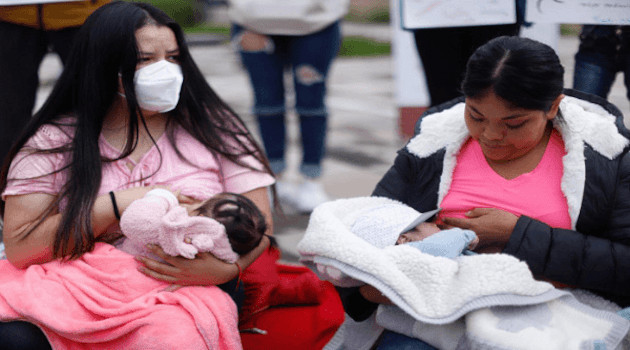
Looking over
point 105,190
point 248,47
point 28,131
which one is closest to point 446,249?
point 105,190

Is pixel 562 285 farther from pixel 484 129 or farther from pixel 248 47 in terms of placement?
pixel 248 47

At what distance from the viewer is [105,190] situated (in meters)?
2.25

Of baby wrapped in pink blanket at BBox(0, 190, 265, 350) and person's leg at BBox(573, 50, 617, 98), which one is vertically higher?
person's leg at BBox(573, 50, 617, 98)

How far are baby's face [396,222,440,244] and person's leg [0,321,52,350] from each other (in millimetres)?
994

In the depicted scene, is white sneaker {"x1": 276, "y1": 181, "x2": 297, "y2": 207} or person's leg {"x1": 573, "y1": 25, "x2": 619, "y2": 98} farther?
white sneaker {"x1": 276, "y1": 181, "x2": 297, "y2": 207}

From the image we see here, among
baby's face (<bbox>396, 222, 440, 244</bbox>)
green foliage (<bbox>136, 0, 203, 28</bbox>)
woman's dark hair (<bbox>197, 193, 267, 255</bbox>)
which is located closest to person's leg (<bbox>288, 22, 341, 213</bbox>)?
woman's dark hair (<bbox>197, 193, 267, 255</bbox>)

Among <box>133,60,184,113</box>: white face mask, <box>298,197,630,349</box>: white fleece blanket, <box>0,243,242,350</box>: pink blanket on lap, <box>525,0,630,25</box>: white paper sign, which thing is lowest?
<box>0,243,242,350</box>: pink blanket on lap

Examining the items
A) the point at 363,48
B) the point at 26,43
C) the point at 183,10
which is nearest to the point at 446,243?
the point at 26,43

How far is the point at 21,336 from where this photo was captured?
79.9 inches

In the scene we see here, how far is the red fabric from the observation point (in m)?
2.38

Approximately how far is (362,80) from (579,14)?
6.79 metres

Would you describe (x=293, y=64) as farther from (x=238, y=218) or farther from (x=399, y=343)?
(x=399, y=343)

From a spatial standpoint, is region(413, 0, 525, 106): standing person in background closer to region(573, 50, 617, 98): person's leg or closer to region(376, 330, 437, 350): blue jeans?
region(573, 50, 617, 98): person's leg

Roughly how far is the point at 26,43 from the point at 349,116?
13.1ft
